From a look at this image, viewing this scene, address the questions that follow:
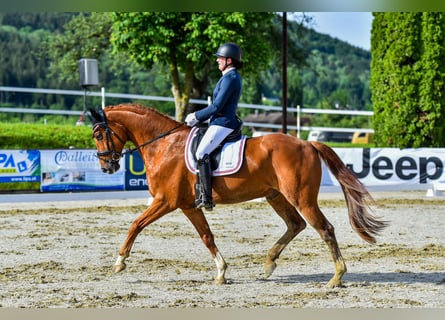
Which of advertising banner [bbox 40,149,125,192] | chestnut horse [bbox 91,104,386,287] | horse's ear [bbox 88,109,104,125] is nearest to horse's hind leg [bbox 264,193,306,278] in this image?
chestnut horse [bbox 91,104,386,287]

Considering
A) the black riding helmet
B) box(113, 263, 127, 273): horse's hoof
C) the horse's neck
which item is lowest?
box(113, 263, 127, 273): horse's hoof

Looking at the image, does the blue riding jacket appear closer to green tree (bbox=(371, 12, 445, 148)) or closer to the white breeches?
the white breeches

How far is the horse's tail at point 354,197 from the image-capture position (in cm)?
807

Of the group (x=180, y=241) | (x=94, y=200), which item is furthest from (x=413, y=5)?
(x=94, y=200)

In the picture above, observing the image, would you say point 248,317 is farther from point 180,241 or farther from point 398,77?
point 398,77

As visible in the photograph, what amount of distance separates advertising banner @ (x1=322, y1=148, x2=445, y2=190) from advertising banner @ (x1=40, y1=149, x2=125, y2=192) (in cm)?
515

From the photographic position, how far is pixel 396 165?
712 inches

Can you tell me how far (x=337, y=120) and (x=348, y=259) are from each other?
1477 inches

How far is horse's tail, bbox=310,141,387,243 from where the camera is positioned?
Answer: 26.5ft

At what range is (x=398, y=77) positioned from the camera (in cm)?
2056

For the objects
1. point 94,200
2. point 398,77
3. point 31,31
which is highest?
point 31,31

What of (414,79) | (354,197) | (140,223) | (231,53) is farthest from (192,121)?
(414,79)

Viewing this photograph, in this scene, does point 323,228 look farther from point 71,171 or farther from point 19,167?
point 19,167

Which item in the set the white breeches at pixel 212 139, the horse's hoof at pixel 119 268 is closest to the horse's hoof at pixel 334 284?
the white breeches at pixel 212 139
